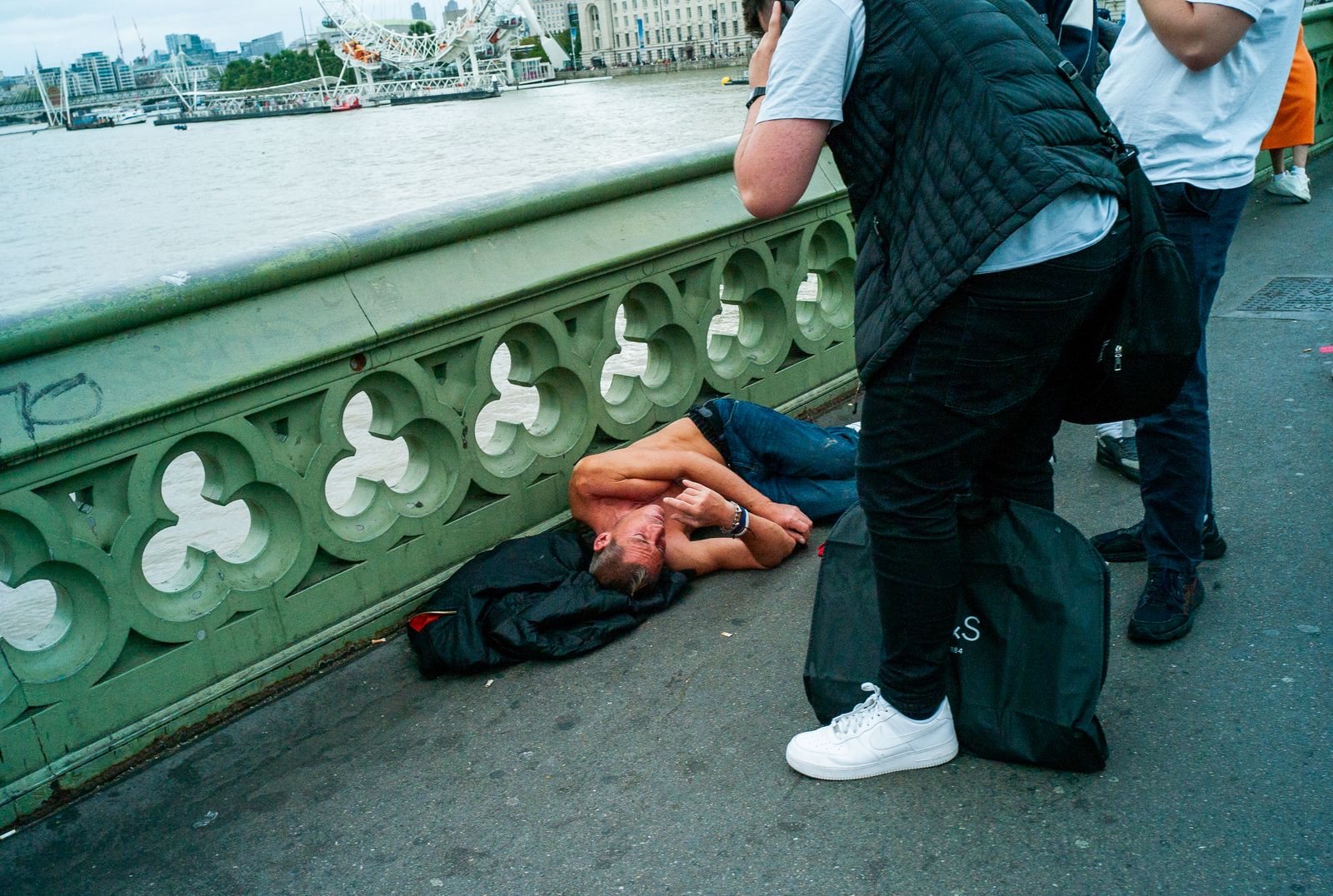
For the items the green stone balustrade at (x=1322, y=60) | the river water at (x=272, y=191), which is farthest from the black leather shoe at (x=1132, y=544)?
the green stone balustrade at (x=1322, y=60)

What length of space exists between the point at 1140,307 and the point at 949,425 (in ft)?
1.38

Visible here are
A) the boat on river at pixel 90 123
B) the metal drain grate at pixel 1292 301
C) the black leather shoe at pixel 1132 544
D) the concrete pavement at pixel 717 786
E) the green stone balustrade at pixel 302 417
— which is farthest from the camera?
the boat on river at pixel 90 123

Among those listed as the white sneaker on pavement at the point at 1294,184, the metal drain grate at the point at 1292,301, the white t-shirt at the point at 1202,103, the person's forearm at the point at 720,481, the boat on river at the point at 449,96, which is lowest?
the metal drain grate at the point at 1292,301

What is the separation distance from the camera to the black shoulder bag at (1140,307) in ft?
6.59

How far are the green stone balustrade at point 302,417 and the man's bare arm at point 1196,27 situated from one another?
1.92m

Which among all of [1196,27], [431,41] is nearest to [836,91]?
[1196,27]

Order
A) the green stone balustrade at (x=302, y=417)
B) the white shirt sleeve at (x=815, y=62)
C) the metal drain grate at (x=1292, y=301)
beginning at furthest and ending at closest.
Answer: the metal drain grate at (x=1292, y=301) → the green stone balustrade at (x=302, y=417) → the white shirt sleeve at (x=815, y=62)

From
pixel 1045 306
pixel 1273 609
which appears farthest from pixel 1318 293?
pixel 1045 306

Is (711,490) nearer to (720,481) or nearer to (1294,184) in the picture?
(720,481)

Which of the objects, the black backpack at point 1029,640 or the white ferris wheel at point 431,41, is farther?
the white ferris wheel at point 431,41

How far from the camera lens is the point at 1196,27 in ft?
7.88

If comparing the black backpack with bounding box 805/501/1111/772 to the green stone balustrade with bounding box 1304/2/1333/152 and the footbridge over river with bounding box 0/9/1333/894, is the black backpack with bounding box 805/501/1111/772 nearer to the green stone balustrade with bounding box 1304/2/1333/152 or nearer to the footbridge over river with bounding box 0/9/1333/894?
the footbridge over river with bounding box 0/9/1333/894

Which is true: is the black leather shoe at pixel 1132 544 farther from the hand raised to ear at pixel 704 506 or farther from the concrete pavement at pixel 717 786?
the hand raised to ear at pixel 704 506

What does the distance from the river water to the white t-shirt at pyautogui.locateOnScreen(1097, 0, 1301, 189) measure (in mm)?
2444
